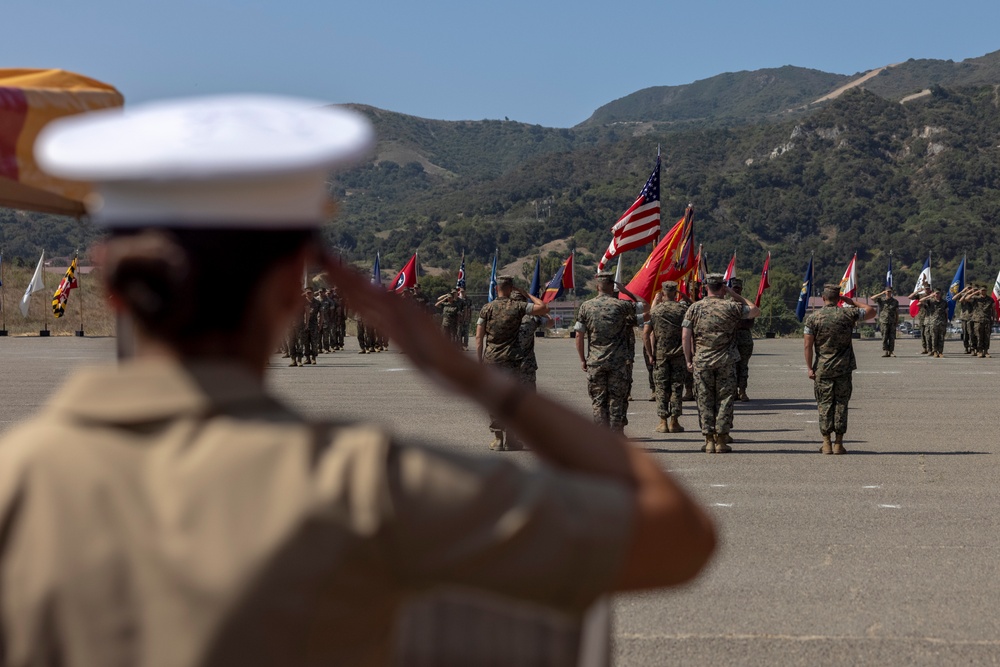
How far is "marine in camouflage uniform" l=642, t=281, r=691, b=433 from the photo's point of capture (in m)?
15.6

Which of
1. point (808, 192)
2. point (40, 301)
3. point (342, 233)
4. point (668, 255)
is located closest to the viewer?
point (668, 255)

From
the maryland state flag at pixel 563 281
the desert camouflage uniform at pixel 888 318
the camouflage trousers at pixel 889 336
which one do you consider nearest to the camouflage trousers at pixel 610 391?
the desert camouflage uniform at pixel 888 318

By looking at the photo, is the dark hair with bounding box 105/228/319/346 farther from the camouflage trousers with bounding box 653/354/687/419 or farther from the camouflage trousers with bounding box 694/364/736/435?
the camouflage trousers with bounding box 653/354/687/419

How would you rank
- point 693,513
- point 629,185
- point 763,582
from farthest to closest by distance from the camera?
point 629,185 < point 763,582 < point 693,513

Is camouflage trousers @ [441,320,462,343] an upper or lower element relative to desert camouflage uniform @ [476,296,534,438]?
lower

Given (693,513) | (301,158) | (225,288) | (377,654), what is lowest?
(377,654)

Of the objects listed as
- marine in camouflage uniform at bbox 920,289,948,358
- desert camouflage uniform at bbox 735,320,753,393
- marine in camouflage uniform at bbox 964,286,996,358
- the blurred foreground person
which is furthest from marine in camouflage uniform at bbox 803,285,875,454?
marine in camouflage uniform at bbox 964,286,996,358

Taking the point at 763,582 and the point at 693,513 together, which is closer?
the point at 693,513

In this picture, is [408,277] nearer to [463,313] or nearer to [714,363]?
[463,313]

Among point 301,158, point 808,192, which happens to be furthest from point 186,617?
point 808,192

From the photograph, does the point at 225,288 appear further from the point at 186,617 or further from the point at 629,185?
the point at 629,185

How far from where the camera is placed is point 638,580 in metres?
1.65

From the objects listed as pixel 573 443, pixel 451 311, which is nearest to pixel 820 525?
pixel 573 443

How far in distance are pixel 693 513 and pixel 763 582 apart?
580 cm
